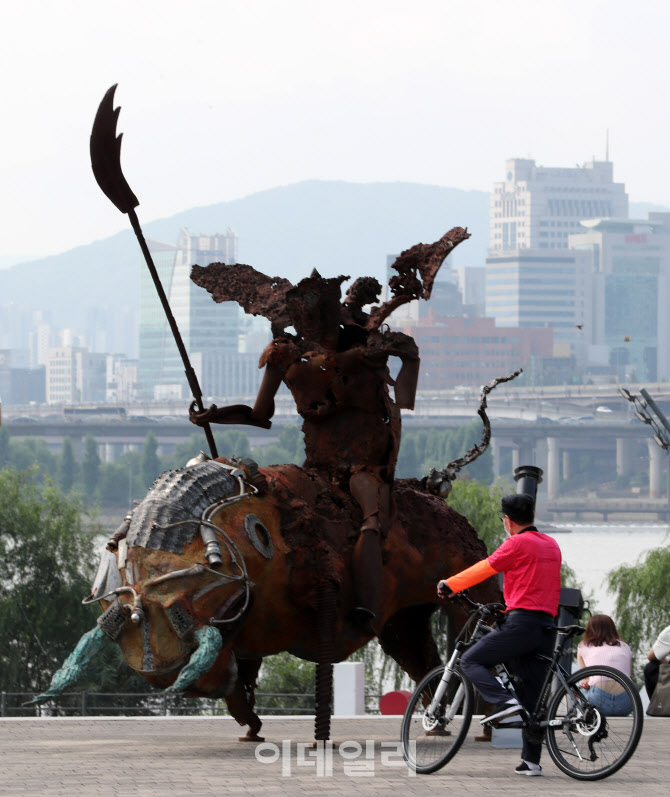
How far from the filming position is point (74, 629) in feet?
157

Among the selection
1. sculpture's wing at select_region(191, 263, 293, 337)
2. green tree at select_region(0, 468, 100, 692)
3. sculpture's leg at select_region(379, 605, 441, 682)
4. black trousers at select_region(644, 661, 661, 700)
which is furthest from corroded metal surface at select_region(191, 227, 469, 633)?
green tree at select_region(0, 468, 100, 692)

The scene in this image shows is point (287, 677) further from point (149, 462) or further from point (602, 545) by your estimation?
point (149, 462)

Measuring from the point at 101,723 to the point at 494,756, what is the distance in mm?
4529

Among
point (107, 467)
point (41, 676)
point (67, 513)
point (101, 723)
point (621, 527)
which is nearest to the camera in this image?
point (101, 723)

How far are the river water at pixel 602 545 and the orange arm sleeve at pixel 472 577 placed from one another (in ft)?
219

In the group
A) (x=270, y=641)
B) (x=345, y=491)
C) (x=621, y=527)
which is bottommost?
(x=621, y=527)

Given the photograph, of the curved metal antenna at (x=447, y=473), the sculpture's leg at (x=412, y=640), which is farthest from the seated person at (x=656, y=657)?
the curved metal antenna at (x=447, y=473)

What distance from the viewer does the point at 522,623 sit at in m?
11.9

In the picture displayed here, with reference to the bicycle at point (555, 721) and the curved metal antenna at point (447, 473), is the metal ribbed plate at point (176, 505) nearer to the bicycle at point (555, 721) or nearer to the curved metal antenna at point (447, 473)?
the bicycle at point (555, 721)

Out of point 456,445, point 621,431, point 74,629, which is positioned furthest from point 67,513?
point 621,431

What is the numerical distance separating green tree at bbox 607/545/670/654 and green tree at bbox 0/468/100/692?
1402cm

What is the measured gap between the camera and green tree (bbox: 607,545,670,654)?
155ft

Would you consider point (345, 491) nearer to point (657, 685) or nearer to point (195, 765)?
point (195, 765)

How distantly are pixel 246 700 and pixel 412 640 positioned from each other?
1.99m
